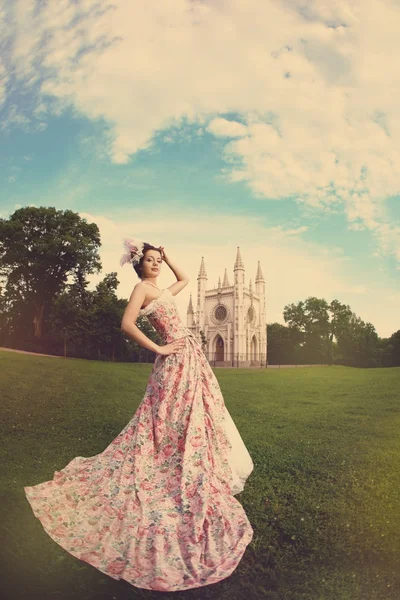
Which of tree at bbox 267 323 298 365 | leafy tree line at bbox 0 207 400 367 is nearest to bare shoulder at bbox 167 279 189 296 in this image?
leafy tree line at bbox 0 207 400 367

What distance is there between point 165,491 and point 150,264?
7.29ft

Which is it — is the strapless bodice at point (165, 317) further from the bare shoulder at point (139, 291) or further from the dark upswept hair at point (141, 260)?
the dark upswept hair at point (141, 260)

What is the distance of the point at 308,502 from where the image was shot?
176 inches

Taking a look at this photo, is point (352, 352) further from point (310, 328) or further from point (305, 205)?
point (305, 205)

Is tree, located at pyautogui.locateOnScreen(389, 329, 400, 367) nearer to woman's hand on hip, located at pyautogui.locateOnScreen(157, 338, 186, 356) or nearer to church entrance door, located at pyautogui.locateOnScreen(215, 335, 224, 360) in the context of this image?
church entrance door, located at pyautogui.locateOnScreen(215, 335, 224, 360)

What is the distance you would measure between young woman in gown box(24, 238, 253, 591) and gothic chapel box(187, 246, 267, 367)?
55064mm

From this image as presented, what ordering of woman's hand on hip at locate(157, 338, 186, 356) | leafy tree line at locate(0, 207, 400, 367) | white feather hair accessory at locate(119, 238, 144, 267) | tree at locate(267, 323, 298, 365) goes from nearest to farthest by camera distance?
1. woman's hand on hip at locate(157, 338, 186, 356)
2. white feather hair accessory at locate(119, 238, 144, 267)
3. leafy tree line at locate(0, 207, 400, 367)
4. tree at locate(267, 323, 298, 365)

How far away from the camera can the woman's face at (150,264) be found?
4.40 meters

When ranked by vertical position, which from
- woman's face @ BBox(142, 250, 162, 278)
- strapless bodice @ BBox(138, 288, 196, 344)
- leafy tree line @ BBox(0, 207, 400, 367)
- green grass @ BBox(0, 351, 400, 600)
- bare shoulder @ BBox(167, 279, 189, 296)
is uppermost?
leafy tree line @ BBox(0, 207, 400, 367)

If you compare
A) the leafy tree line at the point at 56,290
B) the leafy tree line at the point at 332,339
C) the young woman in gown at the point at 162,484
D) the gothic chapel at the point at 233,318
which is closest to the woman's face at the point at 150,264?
the young woman in gown at the point at 162,484

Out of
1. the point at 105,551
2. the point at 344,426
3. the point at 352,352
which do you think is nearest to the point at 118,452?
the point at 105,551

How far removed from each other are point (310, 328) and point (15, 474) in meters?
43.4

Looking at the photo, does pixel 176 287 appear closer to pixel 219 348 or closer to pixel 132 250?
pixel 132 250

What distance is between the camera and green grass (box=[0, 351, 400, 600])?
2957 mm
